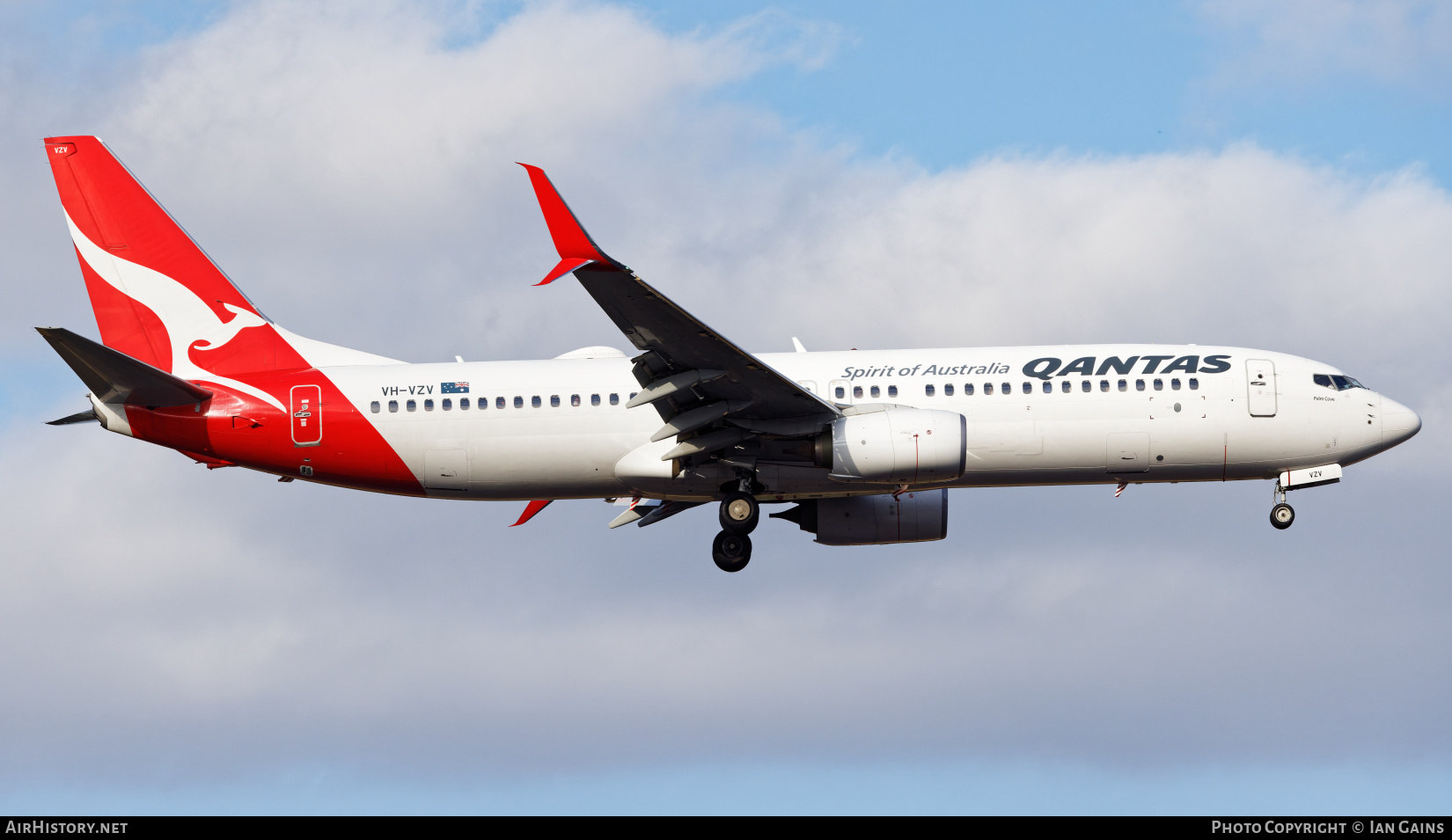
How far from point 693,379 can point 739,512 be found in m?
4.40

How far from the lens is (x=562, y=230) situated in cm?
2788

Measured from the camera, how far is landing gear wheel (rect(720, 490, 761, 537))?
36.8m

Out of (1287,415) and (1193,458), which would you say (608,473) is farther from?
(1287,415)

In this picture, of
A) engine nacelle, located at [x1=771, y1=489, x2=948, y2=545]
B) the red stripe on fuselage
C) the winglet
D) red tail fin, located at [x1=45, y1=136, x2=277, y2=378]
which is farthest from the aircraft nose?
red tail fin, located at [x1=45, y1=136, x2=277, y2=378]

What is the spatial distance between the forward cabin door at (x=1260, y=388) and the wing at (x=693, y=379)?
401 inches

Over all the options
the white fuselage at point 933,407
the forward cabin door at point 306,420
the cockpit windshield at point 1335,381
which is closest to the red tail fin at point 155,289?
the forward cabin door at point 306,420

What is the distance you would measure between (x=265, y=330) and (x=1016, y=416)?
18352 millimetres

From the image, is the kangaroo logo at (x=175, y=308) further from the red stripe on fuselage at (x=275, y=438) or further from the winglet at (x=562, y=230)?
the winglet at (x=562, y=230)

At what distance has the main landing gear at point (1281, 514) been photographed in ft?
123

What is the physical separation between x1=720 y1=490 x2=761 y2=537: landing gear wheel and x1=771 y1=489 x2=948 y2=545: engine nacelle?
3683mm

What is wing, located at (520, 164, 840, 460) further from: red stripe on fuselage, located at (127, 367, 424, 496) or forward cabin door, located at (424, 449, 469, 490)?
red stripe on fuselage, located at (127, 367, 424, 496)

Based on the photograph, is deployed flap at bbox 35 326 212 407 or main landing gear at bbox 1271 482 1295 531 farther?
main landing gear at bbox 1271 482 1295 531

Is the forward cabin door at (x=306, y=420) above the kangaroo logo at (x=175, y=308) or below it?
below

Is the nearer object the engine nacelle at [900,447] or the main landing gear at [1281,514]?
the engine nacelle at [900,447]
